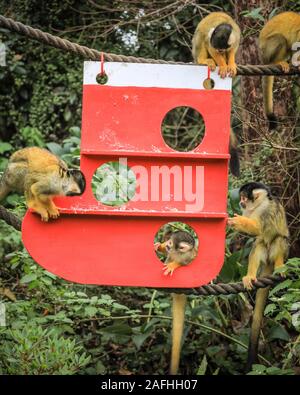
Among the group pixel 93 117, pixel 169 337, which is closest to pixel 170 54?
pixel 169 337

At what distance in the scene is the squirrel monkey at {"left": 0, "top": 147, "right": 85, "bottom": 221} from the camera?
378 cm

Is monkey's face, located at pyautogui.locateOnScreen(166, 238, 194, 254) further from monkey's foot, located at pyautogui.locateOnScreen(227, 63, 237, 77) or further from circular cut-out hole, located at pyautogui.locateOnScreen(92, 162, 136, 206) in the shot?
circular cut-out hole, located at pyautogui.locateOnScreen(92, 162, 136, 206)

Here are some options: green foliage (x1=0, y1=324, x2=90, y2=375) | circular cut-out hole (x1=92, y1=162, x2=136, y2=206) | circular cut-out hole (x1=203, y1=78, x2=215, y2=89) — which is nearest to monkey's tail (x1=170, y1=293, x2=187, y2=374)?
green foliage (x1=0, y1=324, x2=90, y2=375)

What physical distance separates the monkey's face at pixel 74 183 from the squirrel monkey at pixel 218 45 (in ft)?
2.72

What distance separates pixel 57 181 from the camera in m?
3.89

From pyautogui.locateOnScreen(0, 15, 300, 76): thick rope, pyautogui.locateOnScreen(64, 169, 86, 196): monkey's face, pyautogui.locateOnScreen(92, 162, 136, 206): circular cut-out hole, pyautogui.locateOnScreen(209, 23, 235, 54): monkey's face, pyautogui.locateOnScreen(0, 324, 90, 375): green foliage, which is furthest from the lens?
pyautogui.locateOnScreen(92, 162, 136, 206): circular cut-out hole

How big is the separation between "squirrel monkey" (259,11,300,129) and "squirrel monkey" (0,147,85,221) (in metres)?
1.40

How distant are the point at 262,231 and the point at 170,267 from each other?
977 millimetres

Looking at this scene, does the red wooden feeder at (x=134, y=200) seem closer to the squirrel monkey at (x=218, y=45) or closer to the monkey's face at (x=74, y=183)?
the monkey's face at (x=74, y=183)

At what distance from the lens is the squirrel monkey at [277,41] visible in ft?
15.5

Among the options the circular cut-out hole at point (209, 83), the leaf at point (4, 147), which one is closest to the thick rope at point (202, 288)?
the circular cut-out hole at point (209, 83)
